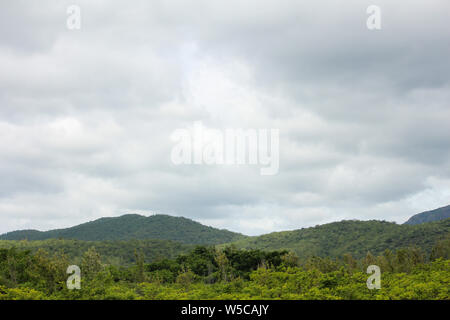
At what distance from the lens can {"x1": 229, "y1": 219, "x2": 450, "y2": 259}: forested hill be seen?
9919cm

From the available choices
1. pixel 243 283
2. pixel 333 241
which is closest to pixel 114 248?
pixel 333 241

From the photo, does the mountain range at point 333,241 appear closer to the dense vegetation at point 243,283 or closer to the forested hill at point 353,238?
the forested hill at point 353,238

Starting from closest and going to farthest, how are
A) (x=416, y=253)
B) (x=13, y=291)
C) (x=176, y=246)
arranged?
1. (x=13, y=291)
2. (x=416, y=253)
3. (x=176, y=246)

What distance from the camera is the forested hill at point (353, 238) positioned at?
99188mm

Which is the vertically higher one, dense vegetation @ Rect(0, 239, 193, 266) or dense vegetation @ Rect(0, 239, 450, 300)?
dense vegetation @ Rect(0, 239, 450, 300)

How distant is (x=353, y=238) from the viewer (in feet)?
394

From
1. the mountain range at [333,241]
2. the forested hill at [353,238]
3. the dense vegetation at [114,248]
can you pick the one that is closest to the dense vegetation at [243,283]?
the forested hill at [353,238]

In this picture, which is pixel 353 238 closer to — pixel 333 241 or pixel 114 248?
pixel 333 241

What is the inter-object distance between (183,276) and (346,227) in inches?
4189

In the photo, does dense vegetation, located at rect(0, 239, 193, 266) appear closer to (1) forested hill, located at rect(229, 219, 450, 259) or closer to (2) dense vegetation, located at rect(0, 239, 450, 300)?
(1) forested hill, located at rect(229, 219, 450, 259)

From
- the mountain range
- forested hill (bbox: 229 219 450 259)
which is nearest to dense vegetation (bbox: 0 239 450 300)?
forested hill (bbox: 229 219 450 259)

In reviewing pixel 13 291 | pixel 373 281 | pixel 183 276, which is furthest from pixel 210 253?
pixel 13 291
